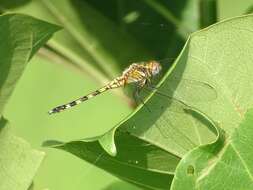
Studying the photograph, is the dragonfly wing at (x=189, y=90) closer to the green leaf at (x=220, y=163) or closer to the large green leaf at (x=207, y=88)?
the large green leaf at (x=207, y=88)

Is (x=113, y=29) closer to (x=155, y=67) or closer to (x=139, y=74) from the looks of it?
(x=139, y=74)

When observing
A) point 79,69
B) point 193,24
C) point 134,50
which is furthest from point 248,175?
point 79,69

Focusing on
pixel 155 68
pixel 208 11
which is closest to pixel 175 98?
pixel 208 11

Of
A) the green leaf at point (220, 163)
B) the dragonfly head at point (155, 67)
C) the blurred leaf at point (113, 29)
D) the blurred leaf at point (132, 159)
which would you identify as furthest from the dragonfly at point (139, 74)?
the green leaf at point (220, 163)

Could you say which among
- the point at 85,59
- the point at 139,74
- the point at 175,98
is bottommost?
the point at 85,59

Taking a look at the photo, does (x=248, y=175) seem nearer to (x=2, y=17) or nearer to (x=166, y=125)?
(x=166, y=125)

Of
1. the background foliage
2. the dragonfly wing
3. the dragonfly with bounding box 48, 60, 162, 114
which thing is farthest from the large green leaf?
the background foliage

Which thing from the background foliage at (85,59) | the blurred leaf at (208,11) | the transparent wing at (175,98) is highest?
the blurred leaf at (208,11)

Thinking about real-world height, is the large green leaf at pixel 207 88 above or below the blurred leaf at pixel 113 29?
above
